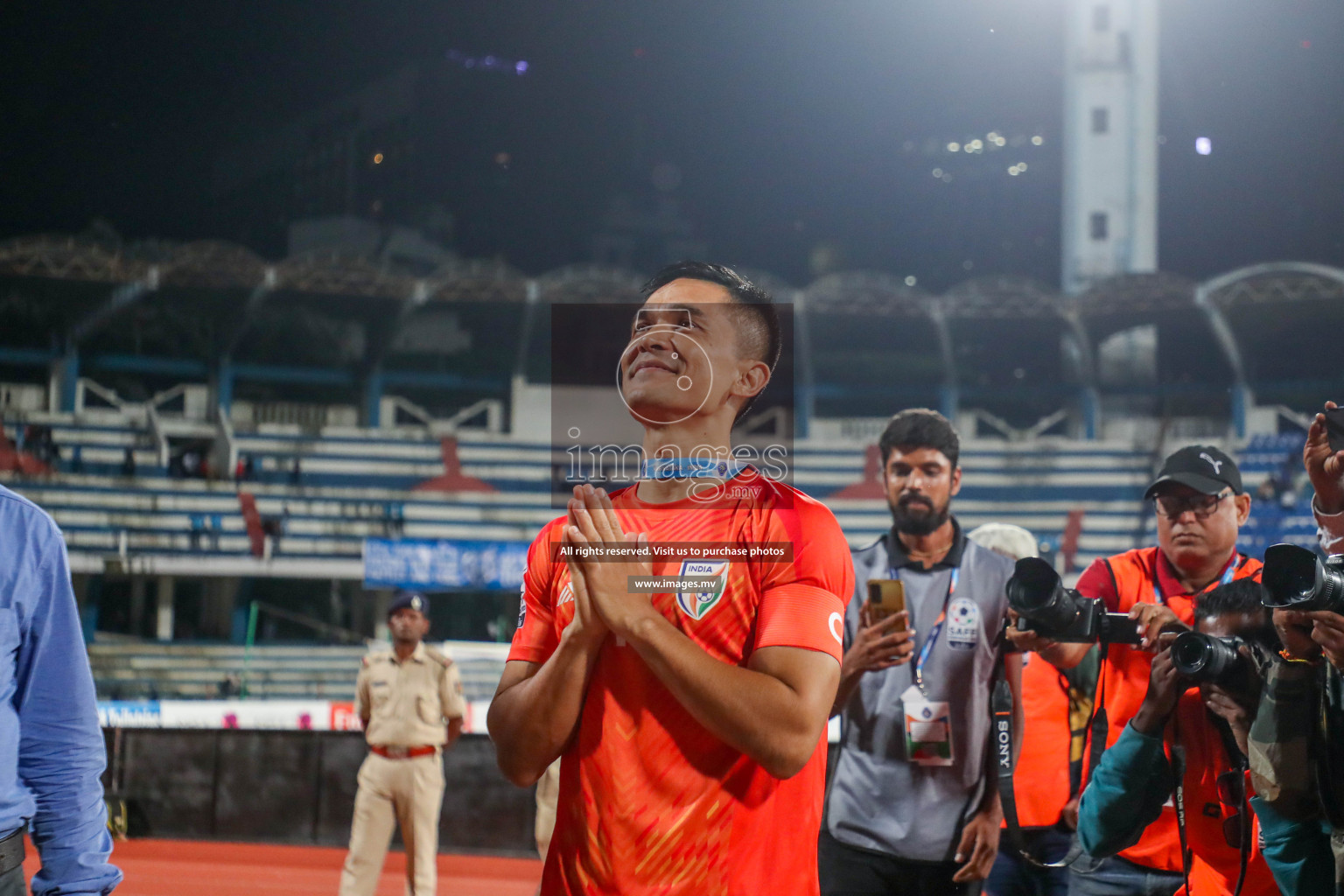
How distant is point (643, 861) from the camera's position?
47.6 inches

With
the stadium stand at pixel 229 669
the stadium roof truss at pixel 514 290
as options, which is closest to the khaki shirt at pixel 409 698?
the stadium stand at pixel 229 669

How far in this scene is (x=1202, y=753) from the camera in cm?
224

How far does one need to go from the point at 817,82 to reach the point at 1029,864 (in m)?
19.2

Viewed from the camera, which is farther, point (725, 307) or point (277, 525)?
point (277, 525)

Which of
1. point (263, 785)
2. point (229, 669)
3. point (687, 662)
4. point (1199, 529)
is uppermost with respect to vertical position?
point (1199, 529)

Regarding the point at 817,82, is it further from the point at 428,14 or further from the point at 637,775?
the point at 637,775

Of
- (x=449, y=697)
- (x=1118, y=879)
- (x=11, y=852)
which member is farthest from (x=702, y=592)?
(x=449, y=697)

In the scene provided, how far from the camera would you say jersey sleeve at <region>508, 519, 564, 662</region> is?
135 centimetres

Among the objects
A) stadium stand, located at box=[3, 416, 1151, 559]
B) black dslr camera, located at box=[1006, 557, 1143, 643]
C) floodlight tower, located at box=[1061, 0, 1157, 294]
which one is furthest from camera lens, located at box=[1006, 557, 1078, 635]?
floodlight tower, located at box=[1061, 0, 1157, 294]

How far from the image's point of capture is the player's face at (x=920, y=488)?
2.84 metres

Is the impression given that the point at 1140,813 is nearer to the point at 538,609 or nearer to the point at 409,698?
the point at 538,609

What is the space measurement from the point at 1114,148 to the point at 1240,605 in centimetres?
2947

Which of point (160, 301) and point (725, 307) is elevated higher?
point (160, 301)

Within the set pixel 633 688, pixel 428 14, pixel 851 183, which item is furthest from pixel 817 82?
pixel 633 688
